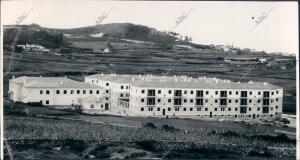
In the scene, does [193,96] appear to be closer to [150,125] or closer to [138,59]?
[150,125]

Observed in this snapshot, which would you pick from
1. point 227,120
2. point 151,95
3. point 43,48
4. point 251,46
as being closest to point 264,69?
point 251,46

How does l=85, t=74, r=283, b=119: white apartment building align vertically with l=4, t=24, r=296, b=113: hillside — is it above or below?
below

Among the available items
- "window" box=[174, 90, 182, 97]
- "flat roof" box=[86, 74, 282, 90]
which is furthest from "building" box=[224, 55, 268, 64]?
"window" box=[174, 90, 182, 97]

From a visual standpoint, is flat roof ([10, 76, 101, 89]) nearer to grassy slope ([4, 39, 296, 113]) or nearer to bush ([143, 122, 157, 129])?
grassy slope ([4, 39, 296, 113])

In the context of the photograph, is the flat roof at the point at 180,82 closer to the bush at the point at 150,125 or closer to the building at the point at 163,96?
the building at the point at 163,96

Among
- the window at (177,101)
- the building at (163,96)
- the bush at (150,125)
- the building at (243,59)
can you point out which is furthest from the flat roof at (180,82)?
the bush at (150,125)

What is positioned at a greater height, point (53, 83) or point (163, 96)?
point (53, 83)

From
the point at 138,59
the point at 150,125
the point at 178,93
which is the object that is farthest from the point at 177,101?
the point at 138,59
